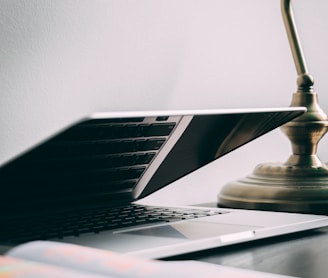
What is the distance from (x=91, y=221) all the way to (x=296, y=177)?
1.05 ft

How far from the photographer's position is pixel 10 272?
0.74 ft

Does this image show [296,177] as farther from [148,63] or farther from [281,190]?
[148,63]

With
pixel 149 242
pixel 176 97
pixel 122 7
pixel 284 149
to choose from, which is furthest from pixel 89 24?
pixel 284 149

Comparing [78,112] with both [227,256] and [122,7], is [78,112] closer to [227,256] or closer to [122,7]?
[122,7]

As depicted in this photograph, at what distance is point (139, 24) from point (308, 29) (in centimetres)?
53

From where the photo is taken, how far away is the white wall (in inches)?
33.9

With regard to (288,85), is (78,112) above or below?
below

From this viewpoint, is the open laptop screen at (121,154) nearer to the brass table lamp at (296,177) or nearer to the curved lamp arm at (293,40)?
the brass table lamp at (296,177)

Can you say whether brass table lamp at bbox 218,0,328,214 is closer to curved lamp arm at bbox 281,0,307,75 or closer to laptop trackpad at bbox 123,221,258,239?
curved lamp arm at bbox 281,0,307,75

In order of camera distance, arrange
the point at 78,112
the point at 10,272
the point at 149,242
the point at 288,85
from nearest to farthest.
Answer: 1. the point at 10,272
2. the point at 149,242
3. the point at 78,112
4. the point at 288,85

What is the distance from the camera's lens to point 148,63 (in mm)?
1029

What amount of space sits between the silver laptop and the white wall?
164 mm

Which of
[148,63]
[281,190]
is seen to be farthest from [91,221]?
[148,63]

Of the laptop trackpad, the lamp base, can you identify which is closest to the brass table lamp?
the lamp base
